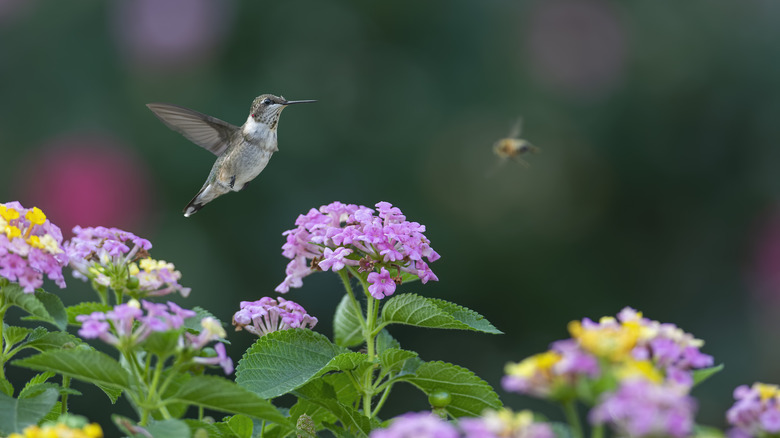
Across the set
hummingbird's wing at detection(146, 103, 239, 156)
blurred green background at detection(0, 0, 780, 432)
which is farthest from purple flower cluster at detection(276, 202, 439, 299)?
blurred green background at detection(0, 0, 780, 432)

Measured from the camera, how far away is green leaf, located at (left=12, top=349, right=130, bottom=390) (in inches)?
39.2

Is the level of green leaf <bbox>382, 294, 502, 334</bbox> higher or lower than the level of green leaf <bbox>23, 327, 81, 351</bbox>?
higher

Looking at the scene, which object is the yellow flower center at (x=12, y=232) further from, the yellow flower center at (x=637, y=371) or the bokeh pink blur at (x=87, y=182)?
the bokeh pink blur at (x=87, y=182)

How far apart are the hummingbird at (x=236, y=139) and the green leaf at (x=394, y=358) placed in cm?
73

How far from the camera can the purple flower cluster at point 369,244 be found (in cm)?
130

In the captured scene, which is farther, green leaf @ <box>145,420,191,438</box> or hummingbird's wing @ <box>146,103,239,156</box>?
hummingbird's wing @ <box>146,103,239,156</box>

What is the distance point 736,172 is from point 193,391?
12.9ft

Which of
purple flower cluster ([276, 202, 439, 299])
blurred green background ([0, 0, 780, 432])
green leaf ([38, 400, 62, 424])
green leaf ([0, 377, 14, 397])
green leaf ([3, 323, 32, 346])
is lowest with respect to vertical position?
green leaf ([0, 377, 14, 397])

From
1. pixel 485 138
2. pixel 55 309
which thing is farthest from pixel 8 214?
pixel 485 138

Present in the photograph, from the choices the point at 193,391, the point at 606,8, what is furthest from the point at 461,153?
the point at 193,391

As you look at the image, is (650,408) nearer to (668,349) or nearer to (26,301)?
(668,349)

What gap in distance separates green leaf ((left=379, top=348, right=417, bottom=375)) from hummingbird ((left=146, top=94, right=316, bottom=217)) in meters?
0.73

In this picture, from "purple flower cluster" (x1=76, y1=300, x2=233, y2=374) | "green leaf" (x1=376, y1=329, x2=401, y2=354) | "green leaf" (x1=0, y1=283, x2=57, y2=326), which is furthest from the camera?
"green leaf" (x1=376, y1=329, x2=401, y2=354)

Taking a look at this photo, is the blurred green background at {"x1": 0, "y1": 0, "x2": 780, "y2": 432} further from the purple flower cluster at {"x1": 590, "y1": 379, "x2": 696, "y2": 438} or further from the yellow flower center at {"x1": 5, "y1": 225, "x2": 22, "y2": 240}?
the purple flower cluster at {"x1": 590, "y1": 379, "x2": 696, "y2": 438}
